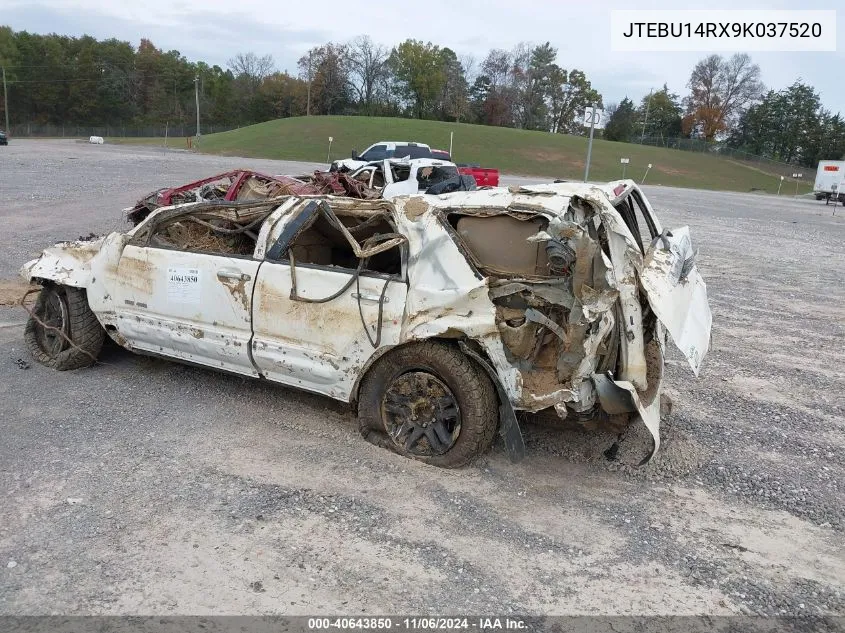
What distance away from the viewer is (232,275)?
456cm

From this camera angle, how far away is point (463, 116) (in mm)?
94375

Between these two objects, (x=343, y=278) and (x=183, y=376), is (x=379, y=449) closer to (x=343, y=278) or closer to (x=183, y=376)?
(x=343, y=278)

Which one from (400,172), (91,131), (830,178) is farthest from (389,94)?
(400,172)

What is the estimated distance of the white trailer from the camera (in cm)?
3762

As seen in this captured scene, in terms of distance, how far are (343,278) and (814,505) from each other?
311 centimetres

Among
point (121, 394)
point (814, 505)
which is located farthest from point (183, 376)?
point (814, 505)

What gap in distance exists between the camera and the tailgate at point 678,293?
379cm

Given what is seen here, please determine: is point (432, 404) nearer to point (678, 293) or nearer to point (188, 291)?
point (678, 293)

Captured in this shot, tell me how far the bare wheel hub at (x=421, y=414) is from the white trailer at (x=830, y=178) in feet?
134

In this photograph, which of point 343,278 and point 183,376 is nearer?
point 343,278

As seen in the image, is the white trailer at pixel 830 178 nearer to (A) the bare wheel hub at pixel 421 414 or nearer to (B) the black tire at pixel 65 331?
(A) the bare wheel hub at pixel 421 414

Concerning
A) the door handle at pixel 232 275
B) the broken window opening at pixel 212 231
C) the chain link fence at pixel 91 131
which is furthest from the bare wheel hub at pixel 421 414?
the chain link fence at pixel 91 131

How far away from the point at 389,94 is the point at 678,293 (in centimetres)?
9949

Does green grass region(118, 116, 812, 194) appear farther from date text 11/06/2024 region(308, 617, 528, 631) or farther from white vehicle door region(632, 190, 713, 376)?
date text 11/06/2024 region(308, 617, 528, 631)
